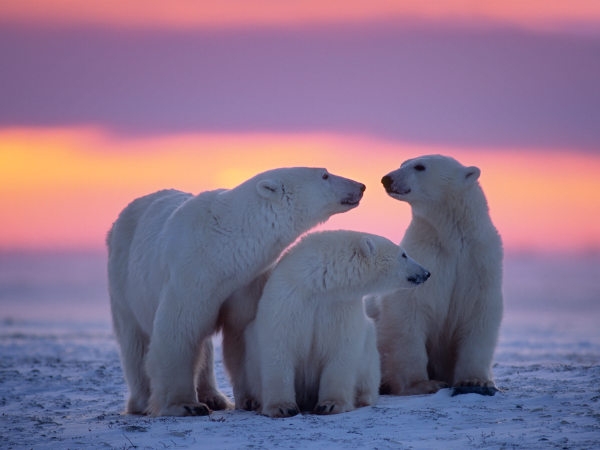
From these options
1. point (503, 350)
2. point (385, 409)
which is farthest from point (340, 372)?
point (503, 350)

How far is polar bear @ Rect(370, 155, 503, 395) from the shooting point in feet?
17.5

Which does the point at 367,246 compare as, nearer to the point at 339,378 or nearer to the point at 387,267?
the point at 387,267

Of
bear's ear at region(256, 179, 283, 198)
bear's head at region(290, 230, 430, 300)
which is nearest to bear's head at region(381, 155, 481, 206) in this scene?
bear's head at region(290, 230, 430, 300)

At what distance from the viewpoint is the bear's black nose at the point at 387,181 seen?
554cm

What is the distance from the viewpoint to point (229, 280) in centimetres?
471

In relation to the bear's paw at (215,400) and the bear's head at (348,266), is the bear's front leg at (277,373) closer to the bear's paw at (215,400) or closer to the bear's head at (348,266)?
the bear's head at (348,266)

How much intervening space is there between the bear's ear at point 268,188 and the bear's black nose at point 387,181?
115cm

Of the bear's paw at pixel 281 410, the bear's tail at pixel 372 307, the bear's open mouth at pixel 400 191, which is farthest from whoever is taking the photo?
the bear's tail at pixel 372 307

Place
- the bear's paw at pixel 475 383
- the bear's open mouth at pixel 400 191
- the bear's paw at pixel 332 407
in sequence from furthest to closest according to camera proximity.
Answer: the bear's open mouth at pixel 400 191 < the bear's paw at pixel 475 383 < the bear's paw at pixel 332 407

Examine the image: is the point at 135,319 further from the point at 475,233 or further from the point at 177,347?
the point at 475,233

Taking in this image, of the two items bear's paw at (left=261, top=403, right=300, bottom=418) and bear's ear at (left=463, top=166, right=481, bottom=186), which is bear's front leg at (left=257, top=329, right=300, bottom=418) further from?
bear's ear at (left=463, top=166, right=481, bottom=186)

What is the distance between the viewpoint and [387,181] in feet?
18.2

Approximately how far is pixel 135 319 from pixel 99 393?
1.29 metres

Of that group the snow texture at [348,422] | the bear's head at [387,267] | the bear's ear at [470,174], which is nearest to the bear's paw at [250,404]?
the snow texture at [348,422]
